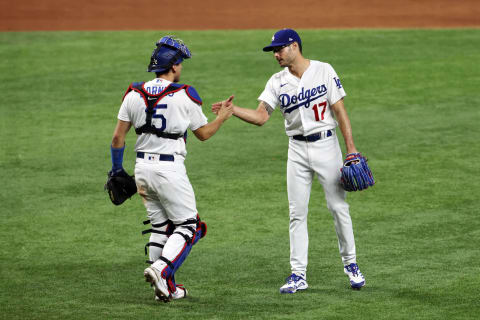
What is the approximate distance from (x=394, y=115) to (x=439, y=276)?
5.89 metres

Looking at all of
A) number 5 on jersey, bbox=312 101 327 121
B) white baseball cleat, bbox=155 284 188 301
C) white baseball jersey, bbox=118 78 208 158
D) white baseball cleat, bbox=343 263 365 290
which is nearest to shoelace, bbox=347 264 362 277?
white baseball cleat, bbox=343 263 365 290

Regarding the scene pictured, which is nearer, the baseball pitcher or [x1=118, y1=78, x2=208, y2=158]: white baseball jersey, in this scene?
[x1=118, y1=78, x2=208, y2=158]: white baseball jersey

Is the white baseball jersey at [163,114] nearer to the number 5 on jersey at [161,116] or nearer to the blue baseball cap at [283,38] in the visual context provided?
the number 5 on jersey at [161,116]

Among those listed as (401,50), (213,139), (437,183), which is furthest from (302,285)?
(401,50)

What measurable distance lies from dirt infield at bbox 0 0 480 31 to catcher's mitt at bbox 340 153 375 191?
41.0ft

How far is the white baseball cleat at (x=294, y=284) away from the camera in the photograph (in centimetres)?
618

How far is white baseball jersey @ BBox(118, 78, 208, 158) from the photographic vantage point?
19.2ft

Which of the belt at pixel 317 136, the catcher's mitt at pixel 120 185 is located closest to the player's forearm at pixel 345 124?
the belt at pixel 317 136

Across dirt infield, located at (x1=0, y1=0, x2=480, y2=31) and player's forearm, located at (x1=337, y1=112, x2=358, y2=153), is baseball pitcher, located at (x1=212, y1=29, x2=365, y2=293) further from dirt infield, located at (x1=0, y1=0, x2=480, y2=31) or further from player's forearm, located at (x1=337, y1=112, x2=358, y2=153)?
dirt infield, located at (x1=0, y1=0, x2=480, y2=31)

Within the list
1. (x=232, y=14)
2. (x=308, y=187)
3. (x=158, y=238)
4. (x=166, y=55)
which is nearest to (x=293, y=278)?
(x=308, y=187)

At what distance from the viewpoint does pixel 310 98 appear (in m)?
6.21

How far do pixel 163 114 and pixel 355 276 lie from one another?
1.83 metres

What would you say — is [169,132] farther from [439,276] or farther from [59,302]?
[439,276]

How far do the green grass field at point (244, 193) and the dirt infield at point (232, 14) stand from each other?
6.10 feet
